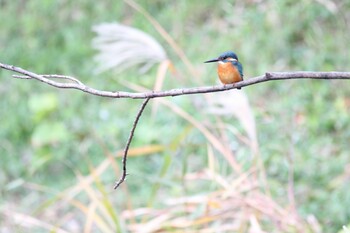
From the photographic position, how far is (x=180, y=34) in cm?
749

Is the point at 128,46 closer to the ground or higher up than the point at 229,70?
higher up

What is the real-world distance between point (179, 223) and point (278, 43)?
356 centimetres

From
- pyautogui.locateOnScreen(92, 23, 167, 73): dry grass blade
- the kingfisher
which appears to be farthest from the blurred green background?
the kingfisher

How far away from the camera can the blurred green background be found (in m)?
5.08

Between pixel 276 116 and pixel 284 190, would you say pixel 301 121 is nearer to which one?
pixel 276 116

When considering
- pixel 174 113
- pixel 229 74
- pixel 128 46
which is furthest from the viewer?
pixel 174 113

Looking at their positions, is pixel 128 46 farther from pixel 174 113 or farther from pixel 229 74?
pixel 174 113

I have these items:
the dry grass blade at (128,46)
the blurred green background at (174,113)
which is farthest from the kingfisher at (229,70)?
the blurred green background at (174,113)

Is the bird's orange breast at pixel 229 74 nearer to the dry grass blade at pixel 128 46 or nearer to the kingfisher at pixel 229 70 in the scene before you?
the kingfisher at pixel 229 70

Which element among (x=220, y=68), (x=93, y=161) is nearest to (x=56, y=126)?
(x=93, y=161)

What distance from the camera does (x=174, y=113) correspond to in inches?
247

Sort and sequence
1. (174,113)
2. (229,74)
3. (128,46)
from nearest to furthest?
(229,74), (128,46), (174,113)

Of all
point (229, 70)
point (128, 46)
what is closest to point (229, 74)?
point (229, 70)

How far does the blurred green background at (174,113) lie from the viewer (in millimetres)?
5082
